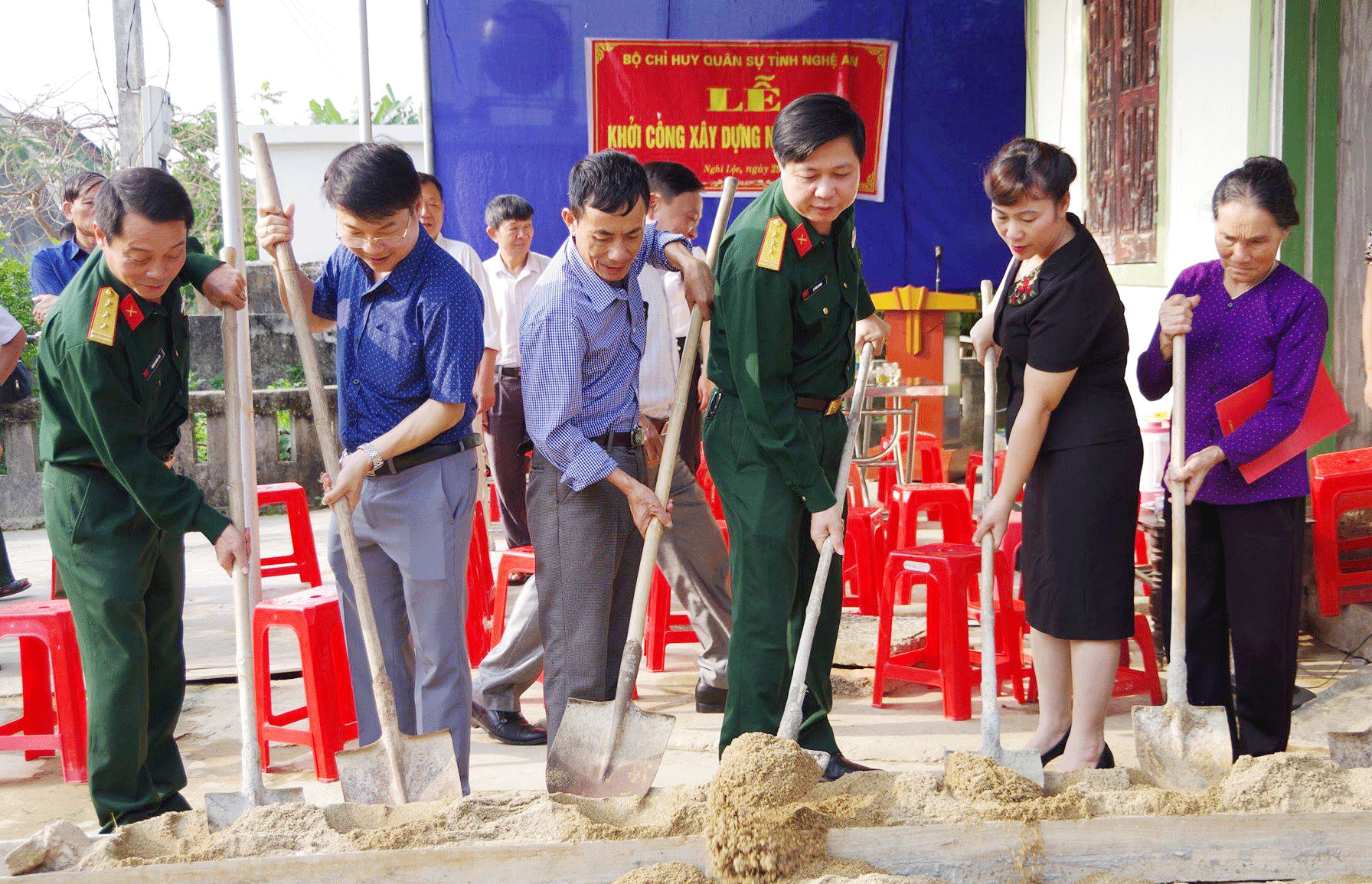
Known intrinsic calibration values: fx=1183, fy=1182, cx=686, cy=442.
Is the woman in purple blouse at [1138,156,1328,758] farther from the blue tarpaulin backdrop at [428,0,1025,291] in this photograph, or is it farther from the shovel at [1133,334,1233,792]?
the blue tarpaulin backdrop at [428,0,1025,291]

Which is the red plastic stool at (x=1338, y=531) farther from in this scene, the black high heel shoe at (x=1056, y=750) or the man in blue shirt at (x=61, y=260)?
the man in blue shirt at (x=61, y=260)

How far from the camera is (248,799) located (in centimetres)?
255

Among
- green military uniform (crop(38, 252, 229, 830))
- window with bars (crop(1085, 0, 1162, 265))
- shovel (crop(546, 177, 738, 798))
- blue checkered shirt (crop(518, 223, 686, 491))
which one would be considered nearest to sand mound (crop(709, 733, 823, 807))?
shovel (crop(546, 177, 738, 798))

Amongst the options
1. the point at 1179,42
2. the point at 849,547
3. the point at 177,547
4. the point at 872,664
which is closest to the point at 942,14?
the point at 1179,42

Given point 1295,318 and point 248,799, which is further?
point 1295,318

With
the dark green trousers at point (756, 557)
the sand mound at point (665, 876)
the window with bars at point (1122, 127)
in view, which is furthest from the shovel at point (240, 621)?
the window with bars at point (1122, 127)

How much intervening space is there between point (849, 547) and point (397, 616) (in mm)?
2590

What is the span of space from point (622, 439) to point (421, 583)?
1.98 feet

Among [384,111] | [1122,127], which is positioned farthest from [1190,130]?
[384,111]

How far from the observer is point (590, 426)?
2.92 meters

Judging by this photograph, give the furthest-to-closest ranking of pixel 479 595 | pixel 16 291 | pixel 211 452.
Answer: pixel 16 291 < pixel 211 452 < pixel 479 595

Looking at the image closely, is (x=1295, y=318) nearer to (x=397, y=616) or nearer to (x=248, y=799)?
(x=397, y=616)

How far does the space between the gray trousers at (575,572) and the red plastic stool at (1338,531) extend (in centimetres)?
281

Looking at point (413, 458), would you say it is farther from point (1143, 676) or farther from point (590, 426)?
point (1143, 676)
